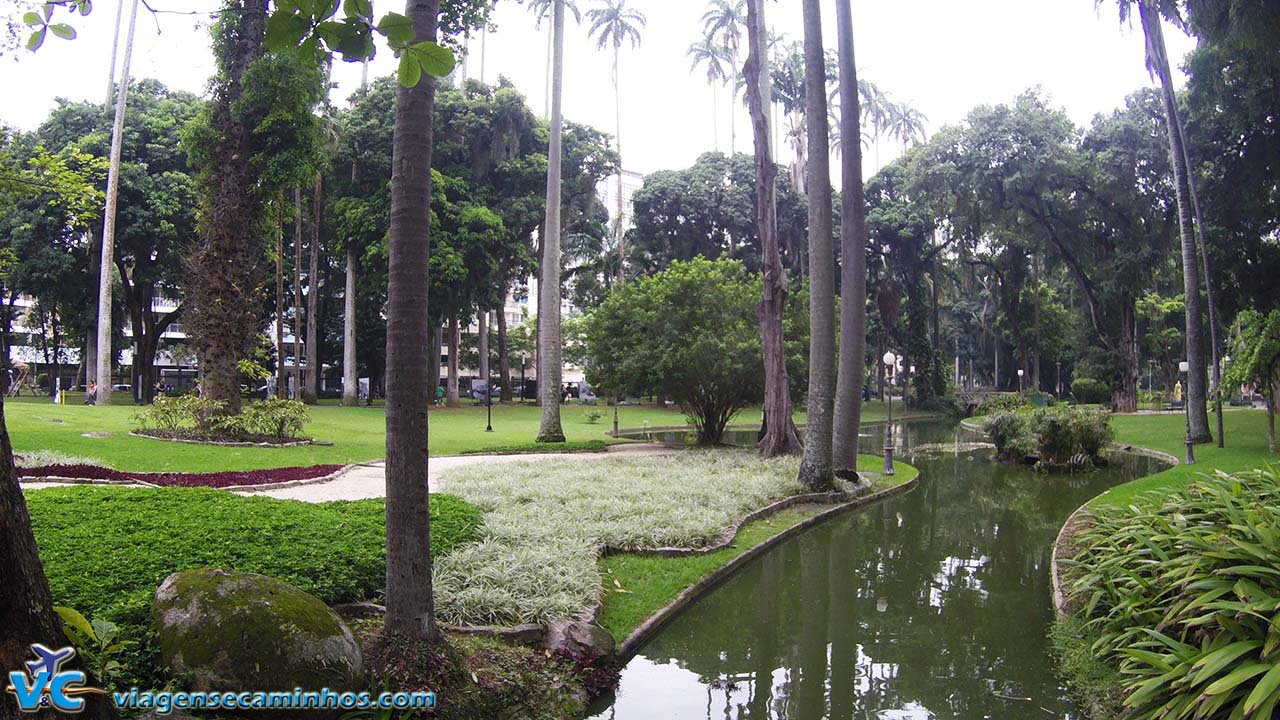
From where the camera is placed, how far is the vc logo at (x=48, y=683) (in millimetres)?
2648

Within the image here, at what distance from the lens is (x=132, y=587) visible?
5.20 metres

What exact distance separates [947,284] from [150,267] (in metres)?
50.9

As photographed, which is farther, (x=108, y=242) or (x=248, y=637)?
(x=108, y=242)

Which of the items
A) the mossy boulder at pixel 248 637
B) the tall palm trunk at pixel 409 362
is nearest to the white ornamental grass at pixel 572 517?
the tall palm trunk at pixel 409 362

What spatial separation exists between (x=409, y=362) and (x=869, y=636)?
491cm

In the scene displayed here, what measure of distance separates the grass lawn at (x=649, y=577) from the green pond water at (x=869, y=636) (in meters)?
0.26

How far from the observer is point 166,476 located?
12.9m

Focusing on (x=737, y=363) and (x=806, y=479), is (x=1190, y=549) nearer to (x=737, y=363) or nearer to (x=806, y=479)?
(x=806, y=479)

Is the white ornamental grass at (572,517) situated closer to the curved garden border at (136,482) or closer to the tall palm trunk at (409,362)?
the tall palm trunk at (409,362)

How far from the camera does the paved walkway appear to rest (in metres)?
12.0

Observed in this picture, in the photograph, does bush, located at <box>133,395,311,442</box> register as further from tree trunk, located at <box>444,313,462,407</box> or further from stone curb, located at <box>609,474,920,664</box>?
tree trunk, located at <box>444,313,462,407</box>

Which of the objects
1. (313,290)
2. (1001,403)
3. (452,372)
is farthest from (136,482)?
(1001,403)

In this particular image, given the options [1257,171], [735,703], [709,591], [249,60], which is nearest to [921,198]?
[1257,171]

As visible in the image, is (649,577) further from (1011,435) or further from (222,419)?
(1011,435)
